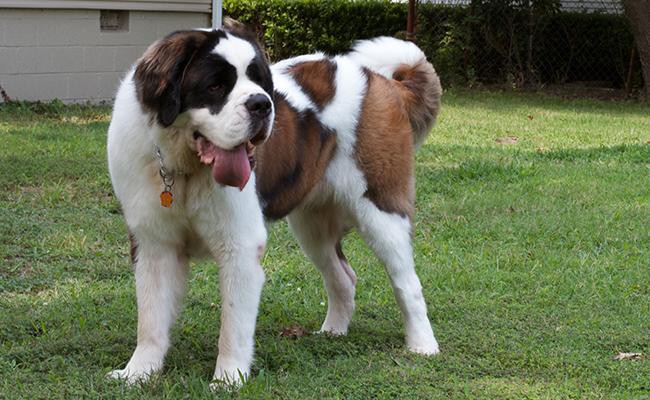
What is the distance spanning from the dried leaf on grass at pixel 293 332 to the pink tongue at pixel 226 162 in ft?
4.87

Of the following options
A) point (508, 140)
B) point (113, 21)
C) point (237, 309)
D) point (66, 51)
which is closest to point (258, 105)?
point (237, 309)

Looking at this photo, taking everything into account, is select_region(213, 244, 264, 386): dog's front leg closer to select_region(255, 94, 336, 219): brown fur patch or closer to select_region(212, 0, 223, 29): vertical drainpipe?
select_region(255, 94, 336, 219): brown fur patch

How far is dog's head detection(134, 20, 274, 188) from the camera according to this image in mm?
4223

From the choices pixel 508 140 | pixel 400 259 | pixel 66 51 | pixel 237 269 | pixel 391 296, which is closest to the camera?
pixel 237 269

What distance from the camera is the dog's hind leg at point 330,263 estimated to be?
5691mm

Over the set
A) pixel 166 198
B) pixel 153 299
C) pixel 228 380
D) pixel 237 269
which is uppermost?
pixel 166 198

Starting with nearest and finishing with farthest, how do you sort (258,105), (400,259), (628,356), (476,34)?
1. (258,105)
2. (628,356)
3. (400,259)
4. (476,34)

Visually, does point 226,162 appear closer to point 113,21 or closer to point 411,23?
point 113,21

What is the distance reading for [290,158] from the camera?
502 centimetres

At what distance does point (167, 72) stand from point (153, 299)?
1.12m

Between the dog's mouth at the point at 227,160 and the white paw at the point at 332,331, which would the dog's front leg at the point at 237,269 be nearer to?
the dog's mouth at the point at 227,160

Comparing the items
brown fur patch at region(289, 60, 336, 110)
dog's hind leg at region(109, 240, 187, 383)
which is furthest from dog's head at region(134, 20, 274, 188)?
brown fur patch at region(289, 60, 336, 110)

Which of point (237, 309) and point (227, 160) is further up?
point (227, 160)

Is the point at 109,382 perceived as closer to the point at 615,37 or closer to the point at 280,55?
the point at 280,55
